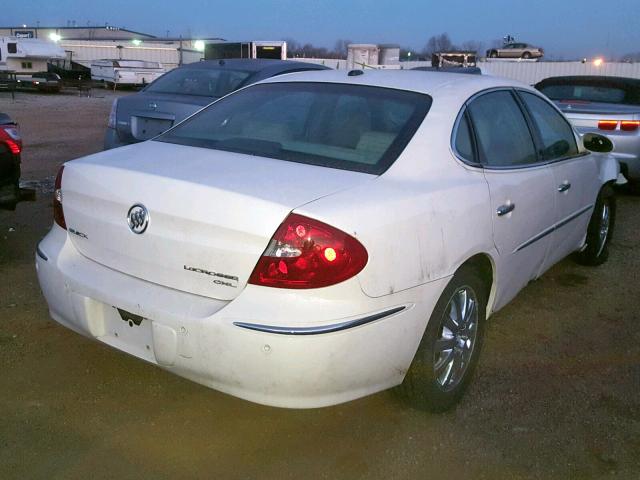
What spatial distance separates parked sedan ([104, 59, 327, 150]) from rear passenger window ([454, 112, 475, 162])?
13.1ft

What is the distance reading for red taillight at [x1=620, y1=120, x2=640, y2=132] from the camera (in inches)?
307

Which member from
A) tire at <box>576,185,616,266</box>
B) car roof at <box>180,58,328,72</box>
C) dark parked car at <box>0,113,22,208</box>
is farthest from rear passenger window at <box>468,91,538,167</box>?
car roof at <box>180,58,328,72</box>

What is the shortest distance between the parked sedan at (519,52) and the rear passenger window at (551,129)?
4168 centimetres

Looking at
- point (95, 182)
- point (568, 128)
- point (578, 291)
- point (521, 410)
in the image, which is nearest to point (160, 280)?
point (95, 182)

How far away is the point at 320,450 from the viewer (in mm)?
2797

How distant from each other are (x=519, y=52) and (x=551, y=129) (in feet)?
138

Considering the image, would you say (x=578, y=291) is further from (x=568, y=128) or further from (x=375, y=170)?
(x=375, y=170)

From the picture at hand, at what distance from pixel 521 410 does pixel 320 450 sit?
1.03 meters

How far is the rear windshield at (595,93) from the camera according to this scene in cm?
880

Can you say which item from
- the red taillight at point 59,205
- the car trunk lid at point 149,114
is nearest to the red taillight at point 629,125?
the car trunk lid at point 149,114

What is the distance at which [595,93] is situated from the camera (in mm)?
9016

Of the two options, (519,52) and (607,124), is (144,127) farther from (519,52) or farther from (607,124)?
(519,52)

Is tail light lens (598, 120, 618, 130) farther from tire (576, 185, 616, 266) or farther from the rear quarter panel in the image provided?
the rear quarter panel

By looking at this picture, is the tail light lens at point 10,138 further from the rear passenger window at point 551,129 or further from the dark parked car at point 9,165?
the rear passenger window at point 551,129
